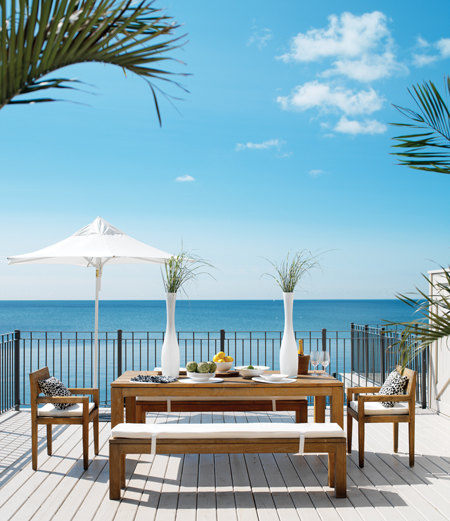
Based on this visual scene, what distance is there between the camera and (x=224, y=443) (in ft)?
12.2

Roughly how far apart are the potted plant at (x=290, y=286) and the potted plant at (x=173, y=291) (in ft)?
2.34

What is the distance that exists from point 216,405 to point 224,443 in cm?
125

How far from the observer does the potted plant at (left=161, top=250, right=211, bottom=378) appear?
15.4ft

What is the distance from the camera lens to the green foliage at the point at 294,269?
4777 millimetres

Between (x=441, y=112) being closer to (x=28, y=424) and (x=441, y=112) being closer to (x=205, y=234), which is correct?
(x=28, y=424)

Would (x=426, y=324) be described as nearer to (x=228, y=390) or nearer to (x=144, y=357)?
(x=228, y=390)

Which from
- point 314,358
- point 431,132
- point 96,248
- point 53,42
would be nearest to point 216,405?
point 314,358

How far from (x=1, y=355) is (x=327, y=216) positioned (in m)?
23.9

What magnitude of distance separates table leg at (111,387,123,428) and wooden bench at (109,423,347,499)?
56cm

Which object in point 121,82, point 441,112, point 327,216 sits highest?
point 121,82

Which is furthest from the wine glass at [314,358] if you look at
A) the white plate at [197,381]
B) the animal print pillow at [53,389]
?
the animal print pillow at [53,389]

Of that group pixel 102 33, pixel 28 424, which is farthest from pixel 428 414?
pixel 102 33

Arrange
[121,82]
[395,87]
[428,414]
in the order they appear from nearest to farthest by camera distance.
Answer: [428,414], [121,82], [395,87]

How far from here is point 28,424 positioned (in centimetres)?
575
